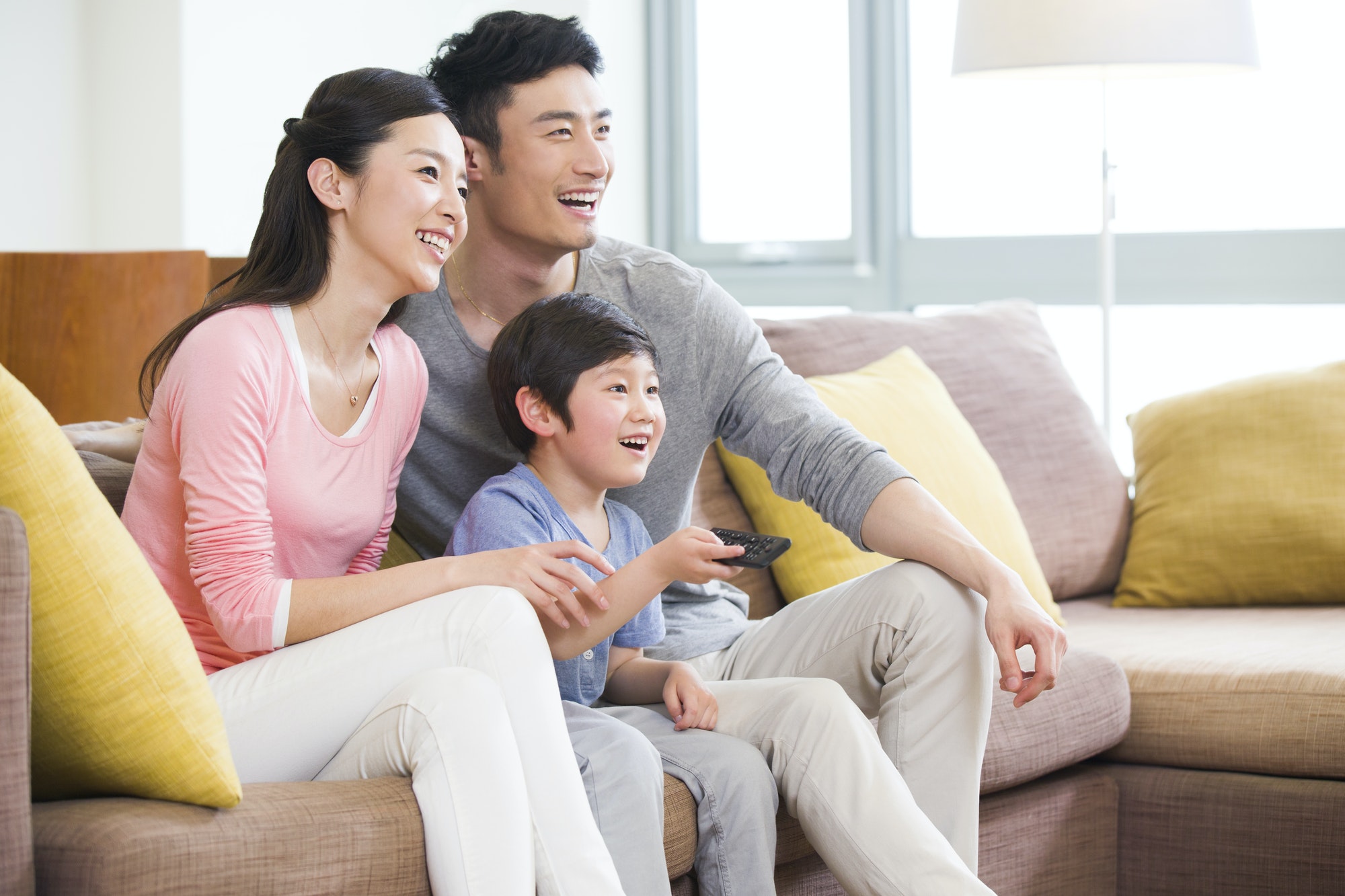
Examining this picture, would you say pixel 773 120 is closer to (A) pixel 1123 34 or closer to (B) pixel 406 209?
(A) pixel 1123 34

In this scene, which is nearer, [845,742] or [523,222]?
[845,742]

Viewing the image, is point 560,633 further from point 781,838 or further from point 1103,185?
point 1103,185

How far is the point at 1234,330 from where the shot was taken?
10.7ft

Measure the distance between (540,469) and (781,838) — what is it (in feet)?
1.64

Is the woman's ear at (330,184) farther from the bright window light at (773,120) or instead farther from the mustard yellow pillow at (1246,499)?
the bright window light at (773,120)

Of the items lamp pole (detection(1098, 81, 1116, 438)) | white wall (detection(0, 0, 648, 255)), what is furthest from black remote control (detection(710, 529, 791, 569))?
white wall (detection(0, 0, 648, 255))

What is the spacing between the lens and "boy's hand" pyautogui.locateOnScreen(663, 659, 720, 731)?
1.51m

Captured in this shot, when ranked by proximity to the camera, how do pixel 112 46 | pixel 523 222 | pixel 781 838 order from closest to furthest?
pixel 781 838
pixel 523 222
pixel 112 46

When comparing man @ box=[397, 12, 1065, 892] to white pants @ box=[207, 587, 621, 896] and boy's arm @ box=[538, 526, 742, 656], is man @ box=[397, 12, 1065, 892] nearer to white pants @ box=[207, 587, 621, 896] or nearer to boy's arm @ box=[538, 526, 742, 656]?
boy's arm @ box=[538, 526, 742, 656]

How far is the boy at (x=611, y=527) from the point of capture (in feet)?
4.67

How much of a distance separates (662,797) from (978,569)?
43 centimetres

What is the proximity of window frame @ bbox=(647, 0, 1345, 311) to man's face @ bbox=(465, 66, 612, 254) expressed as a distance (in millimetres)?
1977

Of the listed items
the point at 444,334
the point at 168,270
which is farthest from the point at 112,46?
the point at 444,334

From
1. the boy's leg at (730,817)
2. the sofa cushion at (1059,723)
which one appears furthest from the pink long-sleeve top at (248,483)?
the sofa cushion at (1059,723)
